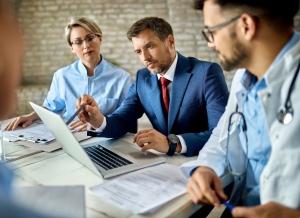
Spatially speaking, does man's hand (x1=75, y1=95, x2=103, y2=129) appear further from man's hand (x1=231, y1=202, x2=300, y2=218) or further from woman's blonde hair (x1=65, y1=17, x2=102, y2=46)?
woman's blonde hair (x1=65, y1=17, x2=102, y2=46)

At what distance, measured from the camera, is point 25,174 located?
1.03 meters

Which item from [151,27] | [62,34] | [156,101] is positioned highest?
[62,34]

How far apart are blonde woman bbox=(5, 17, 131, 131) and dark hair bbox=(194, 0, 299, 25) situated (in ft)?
5.15

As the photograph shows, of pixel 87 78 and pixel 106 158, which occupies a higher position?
pixel 87 78

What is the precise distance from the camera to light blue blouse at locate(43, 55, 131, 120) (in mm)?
2311

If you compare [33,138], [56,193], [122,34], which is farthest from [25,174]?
[122,34]

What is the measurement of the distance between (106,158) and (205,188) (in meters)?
0.51

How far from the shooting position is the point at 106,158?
1140 millimetres

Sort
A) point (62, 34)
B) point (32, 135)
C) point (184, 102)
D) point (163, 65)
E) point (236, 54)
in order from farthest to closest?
point (62, 34), point (163, 65), point (184, 102), point (32, 135), point (236, 54)

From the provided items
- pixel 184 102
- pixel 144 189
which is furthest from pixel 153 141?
pixel 184 102

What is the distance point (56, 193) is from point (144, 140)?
544 mm

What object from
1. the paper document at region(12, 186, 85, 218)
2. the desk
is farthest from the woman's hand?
the paper document at region(12, 186, 85, 218)

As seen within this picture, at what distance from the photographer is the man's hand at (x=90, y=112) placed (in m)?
1.42

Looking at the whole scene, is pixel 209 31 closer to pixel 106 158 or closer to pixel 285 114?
pixel 285 114
